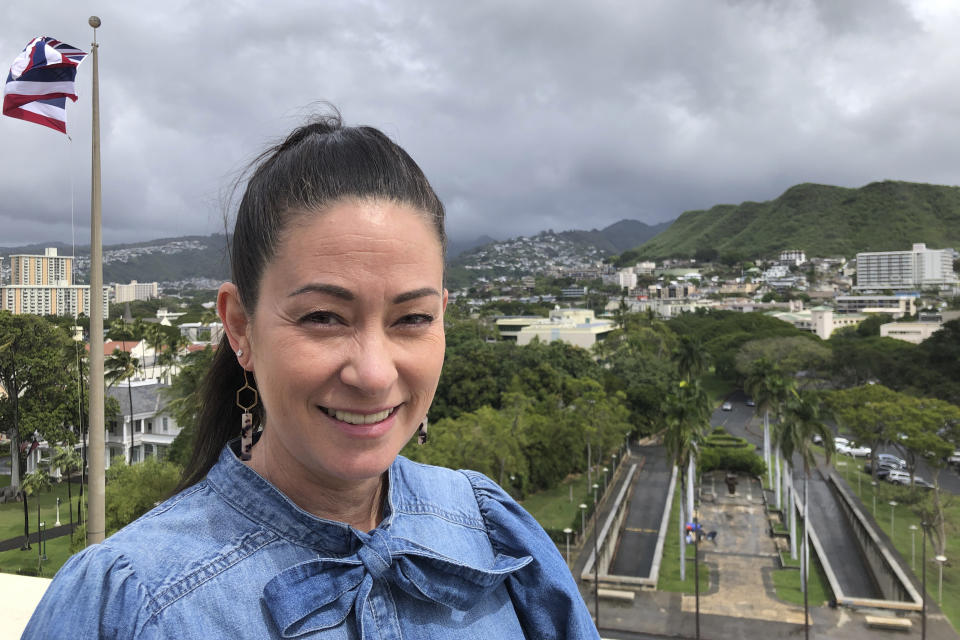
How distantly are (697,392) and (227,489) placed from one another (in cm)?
2318

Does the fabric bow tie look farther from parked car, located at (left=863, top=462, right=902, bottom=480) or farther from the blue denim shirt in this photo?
parked car, located at (left=863, top=462, right=902, bottom=480)

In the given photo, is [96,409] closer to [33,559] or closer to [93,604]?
[93,604]

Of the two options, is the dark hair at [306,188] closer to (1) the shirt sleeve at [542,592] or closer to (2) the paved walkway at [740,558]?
(1) the shirt sleeve at [542,592]

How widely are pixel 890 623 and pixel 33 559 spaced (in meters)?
24.6

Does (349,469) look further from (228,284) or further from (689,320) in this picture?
(689,320)

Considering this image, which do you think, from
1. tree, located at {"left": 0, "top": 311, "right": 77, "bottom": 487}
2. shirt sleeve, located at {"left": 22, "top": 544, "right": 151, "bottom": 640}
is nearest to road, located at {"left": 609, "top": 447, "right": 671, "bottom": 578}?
tree, located at {"left": 0, "top": 311, "right": 77, "bottom": 487}

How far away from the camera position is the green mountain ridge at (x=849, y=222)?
490 feet

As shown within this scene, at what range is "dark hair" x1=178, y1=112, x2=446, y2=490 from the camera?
3.82 feet

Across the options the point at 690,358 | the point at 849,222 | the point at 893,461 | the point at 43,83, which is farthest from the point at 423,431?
the point at 849,222

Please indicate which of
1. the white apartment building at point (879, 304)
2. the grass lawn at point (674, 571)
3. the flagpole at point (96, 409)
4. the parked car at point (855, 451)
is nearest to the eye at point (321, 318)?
the flagpole at point (96, 409)

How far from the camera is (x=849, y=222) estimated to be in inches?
6412

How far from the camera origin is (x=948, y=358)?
3869 centimetres

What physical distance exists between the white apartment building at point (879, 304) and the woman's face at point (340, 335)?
290ft

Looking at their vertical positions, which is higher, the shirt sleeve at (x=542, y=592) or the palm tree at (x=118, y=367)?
the shirt sleeve at (x=542, y=592)
